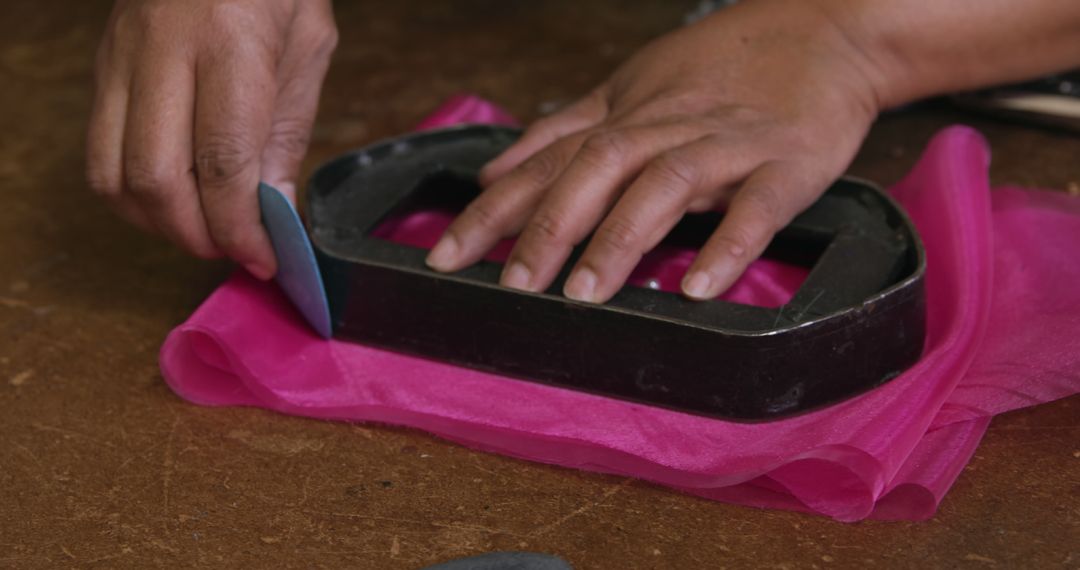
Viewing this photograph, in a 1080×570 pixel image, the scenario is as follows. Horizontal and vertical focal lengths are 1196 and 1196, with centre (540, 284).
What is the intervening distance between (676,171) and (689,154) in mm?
30

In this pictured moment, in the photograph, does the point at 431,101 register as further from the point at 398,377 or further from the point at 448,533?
the point at 448,533

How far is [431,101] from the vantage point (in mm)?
1684

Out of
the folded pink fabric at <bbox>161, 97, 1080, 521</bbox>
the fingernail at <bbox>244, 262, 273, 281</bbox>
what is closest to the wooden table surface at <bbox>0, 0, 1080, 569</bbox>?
the folded pink fabric at <bbox>161, 97, 1080, 521</bbox>

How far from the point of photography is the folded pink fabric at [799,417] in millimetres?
893

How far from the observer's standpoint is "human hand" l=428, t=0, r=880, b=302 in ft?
3.34

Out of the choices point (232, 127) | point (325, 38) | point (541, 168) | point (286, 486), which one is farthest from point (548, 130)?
point (286, 486)

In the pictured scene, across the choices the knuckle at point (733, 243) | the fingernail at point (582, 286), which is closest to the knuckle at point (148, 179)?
the fingernail at point (582, 286)

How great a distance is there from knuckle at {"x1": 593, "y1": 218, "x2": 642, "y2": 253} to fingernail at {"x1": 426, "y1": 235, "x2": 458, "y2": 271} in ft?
0.41

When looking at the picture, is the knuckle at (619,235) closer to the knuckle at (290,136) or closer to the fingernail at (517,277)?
the fingernail at (517,277)

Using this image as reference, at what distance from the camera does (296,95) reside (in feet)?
3.82

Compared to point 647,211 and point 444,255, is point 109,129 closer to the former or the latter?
point 444,255

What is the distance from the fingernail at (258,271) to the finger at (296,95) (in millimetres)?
80

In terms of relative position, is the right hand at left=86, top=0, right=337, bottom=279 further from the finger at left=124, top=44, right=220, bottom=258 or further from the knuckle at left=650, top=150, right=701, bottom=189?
the knuckle at left=650, top=150, right=701, bottom=189

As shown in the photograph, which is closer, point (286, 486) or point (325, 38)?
point (286, 486)
